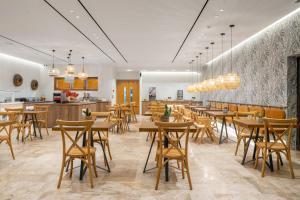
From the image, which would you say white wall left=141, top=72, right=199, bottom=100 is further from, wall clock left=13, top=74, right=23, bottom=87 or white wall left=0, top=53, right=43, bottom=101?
wall clock left=13, top=74, right=23, bottom=87

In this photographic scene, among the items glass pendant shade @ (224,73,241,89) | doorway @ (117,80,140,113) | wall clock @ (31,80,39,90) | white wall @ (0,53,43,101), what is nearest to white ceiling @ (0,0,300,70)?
glass pendant shade @ (224,73,241,89)

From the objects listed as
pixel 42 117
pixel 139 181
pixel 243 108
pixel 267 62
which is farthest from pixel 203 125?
pixel 42 117

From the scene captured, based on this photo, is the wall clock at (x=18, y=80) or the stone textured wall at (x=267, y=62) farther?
the wall clock at (x=18, y=80)

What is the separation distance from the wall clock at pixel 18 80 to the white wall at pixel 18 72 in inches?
6.3

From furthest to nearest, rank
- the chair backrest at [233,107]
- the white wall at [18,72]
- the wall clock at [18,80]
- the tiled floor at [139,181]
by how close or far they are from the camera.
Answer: the wall clock at [18,80] < the white wall at [18,72] < the chair backrest at [233,107] < the tiled floor at [139,181]

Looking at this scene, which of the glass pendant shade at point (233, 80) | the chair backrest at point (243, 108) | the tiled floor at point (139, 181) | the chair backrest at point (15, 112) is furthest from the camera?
the chair backrest at point (243, 108)

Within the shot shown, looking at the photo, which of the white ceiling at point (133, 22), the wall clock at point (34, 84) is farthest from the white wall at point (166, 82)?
the white ceiling at point (133, 22)

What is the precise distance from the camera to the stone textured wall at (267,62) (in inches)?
234

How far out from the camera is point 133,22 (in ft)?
20.4

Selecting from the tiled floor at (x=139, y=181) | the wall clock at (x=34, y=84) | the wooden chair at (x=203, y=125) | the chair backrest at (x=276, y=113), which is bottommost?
the tiled floor at (x=139, y=181)

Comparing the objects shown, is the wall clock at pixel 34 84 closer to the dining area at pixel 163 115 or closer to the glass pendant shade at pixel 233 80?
the dining area at pixel 163 115

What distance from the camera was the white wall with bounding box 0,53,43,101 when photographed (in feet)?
35.5

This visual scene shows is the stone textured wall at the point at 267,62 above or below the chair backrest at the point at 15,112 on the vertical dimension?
above

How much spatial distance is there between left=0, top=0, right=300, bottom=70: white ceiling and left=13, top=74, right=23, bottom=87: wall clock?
8.51 ft
